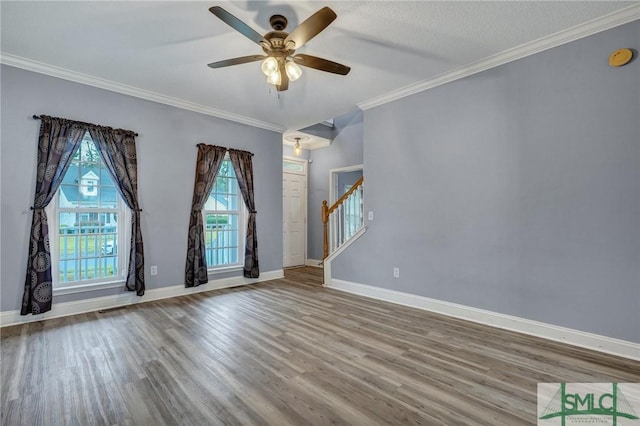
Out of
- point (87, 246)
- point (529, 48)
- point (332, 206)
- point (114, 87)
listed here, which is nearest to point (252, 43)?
point (114, 87)

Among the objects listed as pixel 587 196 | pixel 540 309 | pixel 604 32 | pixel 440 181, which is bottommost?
pixel 540 309

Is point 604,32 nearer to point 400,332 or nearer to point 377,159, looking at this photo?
point 377,159

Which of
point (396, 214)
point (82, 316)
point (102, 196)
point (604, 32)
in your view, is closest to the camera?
point (604, 32)

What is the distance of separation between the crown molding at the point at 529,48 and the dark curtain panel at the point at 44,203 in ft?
13.2

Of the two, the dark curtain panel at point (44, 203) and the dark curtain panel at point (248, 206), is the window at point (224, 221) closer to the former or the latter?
the dark curtain panel at point (248, 206)

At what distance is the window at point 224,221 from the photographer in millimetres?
4680

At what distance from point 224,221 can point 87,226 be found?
182 centimetres

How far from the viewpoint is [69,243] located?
346cm

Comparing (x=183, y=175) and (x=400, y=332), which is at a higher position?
(x=183, y=175)

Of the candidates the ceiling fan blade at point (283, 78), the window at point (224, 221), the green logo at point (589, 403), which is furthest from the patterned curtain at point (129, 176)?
the green logo at point (589, 403)

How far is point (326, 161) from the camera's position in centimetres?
666

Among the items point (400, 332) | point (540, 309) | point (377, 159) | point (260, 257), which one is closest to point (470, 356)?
point (400, 332)

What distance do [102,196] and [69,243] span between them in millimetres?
665

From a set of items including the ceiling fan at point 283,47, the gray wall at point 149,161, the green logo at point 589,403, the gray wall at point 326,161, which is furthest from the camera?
the gray wall at point 326,161
